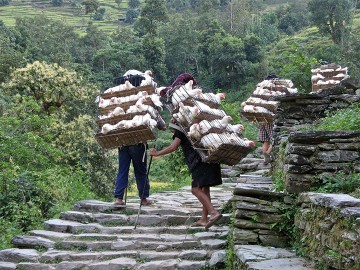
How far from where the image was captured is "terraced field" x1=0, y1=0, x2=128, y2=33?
275ft

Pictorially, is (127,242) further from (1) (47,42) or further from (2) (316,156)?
(1) (47,42)

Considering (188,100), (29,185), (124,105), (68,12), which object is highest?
(68,12)

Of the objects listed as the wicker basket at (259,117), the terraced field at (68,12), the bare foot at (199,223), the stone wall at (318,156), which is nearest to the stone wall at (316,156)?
the stone wall at (318,156)

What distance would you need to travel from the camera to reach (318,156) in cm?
511

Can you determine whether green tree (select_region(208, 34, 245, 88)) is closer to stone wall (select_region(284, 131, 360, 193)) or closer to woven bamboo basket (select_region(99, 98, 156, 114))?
woven bamboo basket (select_region(99, 98, 156, 114))

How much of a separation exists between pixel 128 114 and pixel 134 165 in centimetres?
74

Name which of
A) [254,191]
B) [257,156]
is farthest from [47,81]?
[254,191]

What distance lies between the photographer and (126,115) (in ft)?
24.8

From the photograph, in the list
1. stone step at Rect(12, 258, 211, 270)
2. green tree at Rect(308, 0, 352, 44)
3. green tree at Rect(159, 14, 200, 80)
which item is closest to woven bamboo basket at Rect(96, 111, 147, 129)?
stone step at Rect(12, 258, 211, 270)

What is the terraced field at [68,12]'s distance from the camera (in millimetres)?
83812

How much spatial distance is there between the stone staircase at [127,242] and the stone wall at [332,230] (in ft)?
1.37

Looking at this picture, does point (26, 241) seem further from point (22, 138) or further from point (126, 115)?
point (22, 138)

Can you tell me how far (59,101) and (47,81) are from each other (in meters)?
1.00

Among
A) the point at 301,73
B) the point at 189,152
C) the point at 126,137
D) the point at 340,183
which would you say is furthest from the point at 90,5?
the point at 340,183
